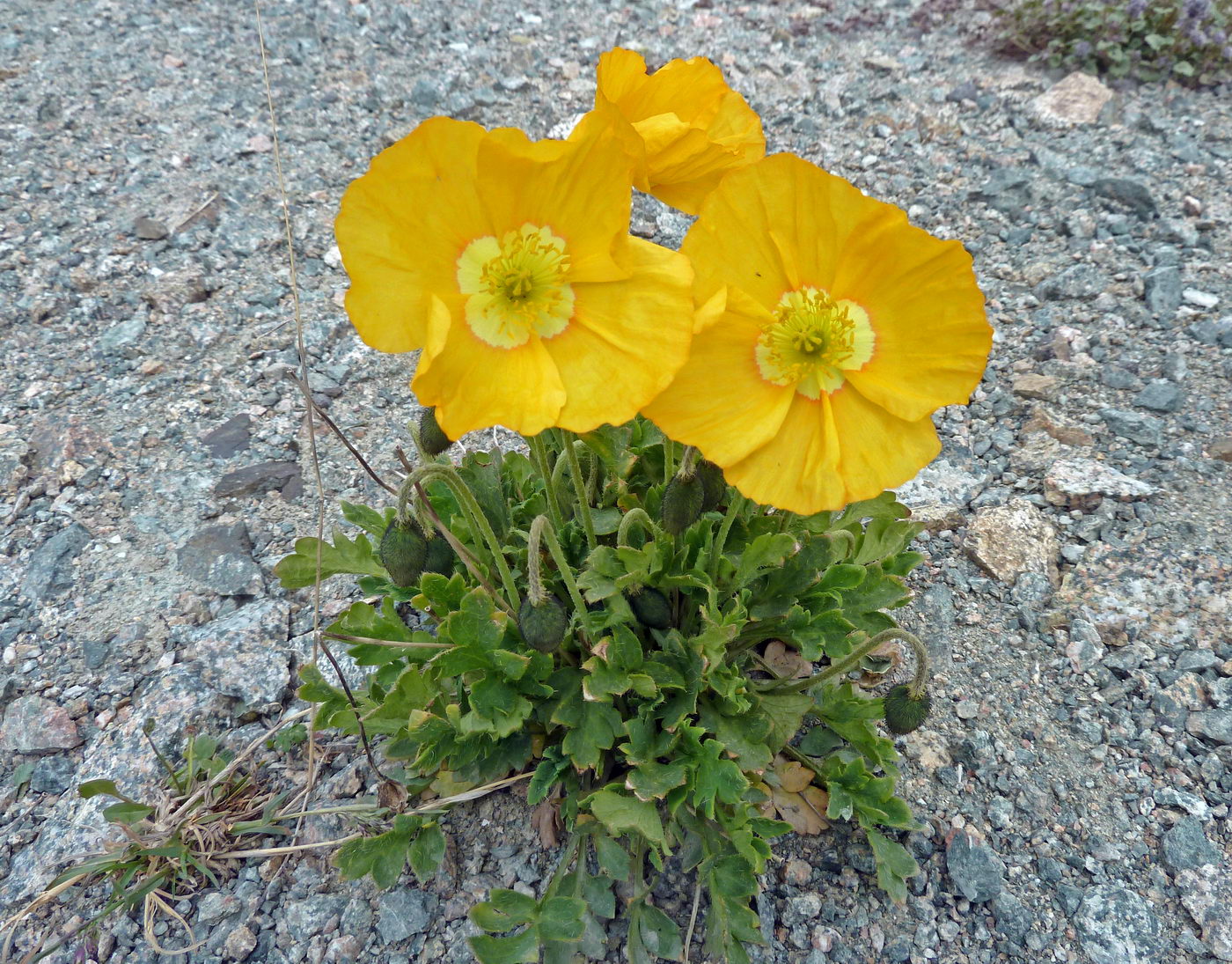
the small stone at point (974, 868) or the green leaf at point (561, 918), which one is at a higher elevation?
the green leaf at point (561, 918)

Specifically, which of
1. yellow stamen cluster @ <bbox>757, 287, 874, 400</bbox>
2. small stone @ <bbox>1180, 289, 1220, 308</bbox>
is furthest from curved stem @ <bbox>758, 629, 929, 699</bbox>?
small stone @ <bbox>1180, 289, 1220, 308</bbox>

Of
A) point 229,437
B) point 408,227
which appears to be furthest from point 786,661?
point 229,437

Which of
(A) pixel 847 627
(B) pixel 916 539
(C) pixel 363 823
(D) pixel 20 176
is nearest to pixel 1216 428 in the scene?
(B) pixel 916 539

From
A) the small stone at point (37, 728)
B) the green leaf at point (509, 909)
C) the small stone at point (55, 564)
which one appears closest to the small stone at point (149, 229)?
the small stone at point (55, 564)

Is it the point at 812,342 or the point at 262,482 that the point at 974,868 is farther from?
the point at 262,482

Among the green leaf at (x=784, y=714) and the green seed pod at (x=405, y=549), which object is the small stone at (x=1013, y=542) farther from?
the green seed pod at (x=405, y=549)

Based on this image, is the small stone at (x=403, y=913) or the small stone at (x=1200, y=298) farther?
the small stone at (x=1200, y=298)

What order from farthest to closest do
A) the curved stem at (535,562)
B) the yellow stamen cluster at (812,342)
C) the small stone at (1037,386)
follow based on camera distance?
the small stone at (1037,386) < the curved stem at (535,562) < the yellow stamen cluster at (812,342)

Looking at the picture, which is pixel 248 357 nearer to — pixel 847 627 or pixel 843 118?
pixel 847 627
